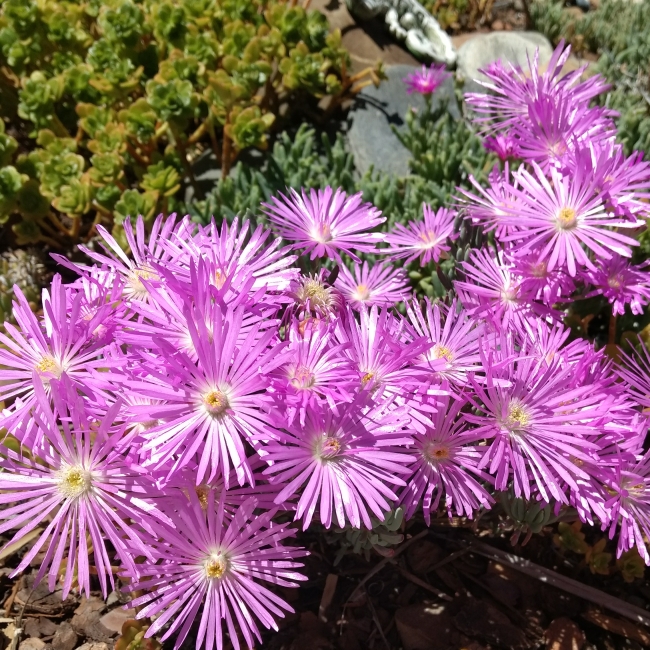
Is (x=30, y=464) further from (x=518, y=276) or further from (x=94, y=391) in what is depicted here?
(x=518, y=276)

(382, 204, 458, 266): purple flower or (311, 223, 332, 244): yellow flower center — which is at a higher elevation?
(382, 204, 458, 266): purple flower

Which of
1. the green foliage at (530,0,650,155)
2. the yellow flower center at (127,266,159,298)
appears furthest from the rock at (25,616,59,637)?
the green foliage at (530,0,650,155)

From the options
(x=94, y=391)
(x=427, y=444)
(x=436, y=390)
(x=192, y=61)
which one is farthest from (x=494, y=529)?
(x=192, y=61)

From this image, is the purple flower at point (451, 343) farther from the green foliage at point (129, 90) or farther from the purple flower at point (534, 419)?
the green foliage at point (129, 90)

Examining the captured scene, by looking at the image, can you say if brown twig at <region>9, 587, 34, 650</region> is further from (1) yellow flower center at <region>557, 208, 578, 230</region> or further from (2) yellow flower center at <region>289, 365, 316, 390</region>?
(1) yellow flower center at <region>557, 208, 578, 230</region>

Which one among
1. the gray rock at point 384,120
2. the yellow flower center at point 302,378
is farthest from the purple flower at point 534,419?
the gray rock at point 384,120

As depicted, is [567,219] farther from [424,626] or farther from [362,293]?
[424,626]
